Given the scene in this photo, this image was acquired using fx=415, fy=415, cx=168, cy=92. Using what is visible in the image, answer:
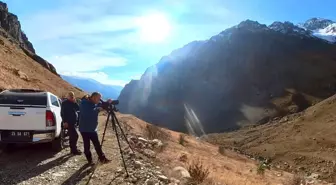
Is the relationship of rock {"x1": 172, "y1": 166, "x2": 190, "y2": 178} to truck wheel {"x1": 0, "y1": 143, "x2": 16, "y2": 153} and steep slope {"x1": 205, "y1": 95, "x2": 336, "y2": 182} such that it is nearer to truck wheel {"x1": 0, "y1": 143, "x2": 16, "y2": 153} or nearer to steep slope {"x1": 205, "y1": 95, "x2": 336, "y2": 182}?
truck wheel {"x1": 0, "y1": 143, "x2": 16, "y2": 153}

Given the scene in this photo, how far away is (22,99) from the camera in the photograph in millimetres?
12703

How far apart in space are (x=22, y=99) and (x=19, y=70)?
37990 mm

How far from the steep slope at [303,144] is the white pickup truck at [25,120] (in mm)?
35525

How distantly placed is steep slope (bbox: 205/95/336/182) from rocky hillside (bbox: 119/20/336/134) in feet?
166

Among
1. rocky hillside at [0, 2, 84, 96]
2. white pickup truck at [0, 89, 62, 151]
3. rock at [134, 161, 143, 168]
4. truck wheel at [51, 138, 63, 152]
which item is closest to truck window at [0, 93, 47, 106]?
white pickup truck at [0, 89, 62, 151]

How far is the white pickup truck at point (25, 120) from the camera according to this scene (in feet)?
39.9

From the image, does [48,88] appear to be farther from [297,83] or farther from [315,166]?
[297,83]

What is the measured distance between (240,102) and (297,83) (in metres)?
23.0

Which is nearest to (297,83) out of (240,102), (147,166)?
(240,102)

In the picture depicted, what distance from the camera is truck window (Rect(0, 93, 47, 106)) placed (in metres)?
12.5

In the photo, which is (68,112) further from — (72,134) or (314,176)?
(314,176)

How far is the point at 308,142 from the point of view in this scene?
6175cm

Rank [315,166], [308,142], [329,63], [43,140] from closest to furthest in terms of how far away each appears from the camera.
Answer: [43,140], [315,166], [308,142], [329,63]

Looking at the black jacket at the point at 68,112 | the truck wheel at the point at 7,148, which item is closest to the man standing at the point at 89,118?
the black jacket at the point at 68,112
